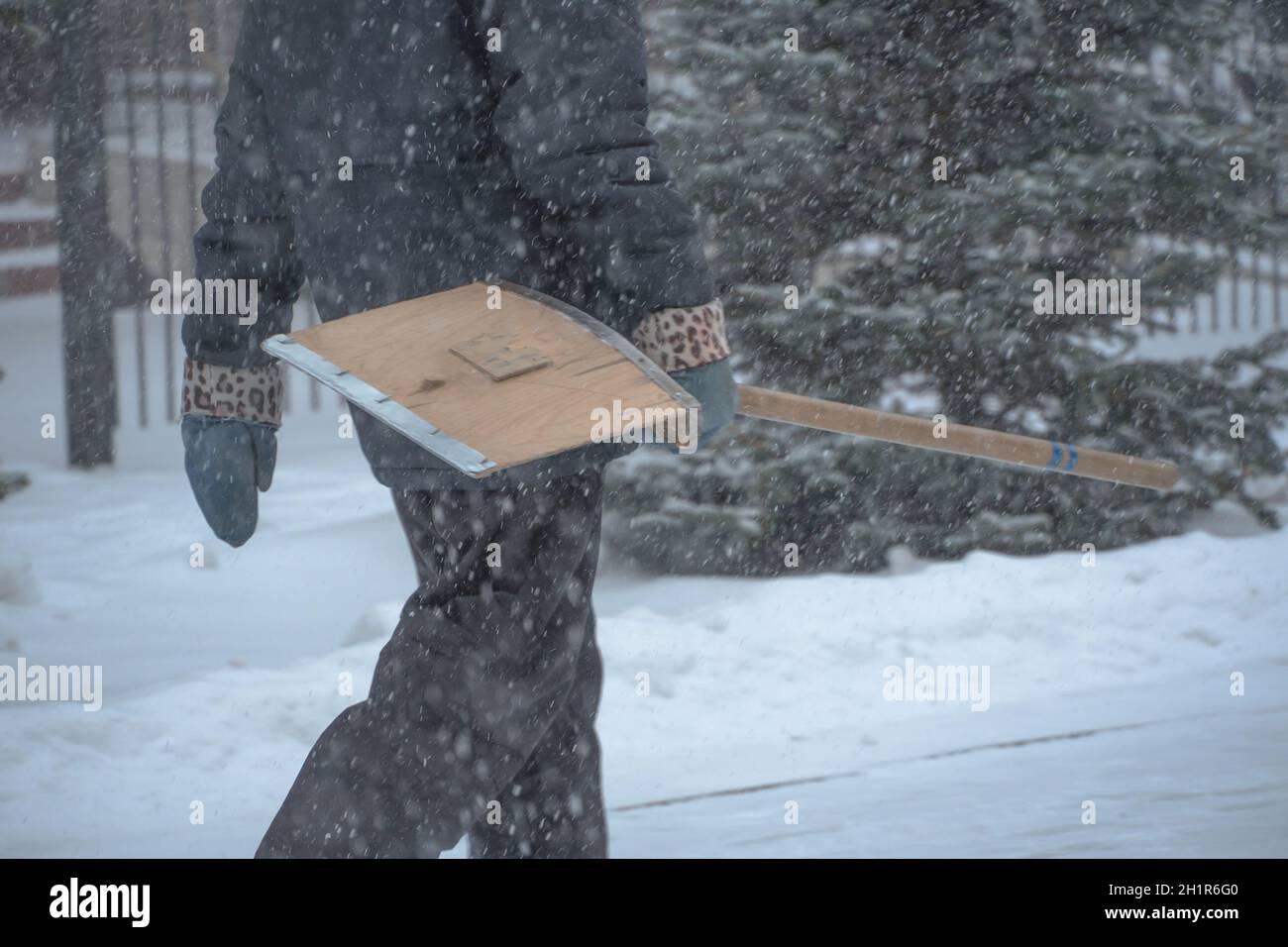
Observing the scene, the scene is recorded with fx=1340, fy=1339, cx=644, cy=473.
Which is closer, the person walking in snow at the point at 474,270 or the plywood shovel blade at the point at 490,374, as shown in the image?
the plywood shovel blade at the point at 490,374

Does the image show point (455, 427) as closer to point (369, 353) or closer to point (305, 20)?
point (369, 353)

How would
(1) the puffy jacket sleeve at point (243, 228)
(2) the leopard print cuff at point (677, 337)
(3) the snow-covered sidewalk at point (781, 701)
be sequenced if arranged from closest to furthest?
(2) the leopard print cuff at point (677, 337), (1) the puffy jacket sleeve at point (243, 228), (3) the snow-covered sidewalk at point (781, 701)

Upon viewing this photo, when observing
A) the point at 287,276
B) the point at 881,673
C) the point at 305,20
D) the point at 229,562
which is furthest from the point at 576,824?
the point at 229,562

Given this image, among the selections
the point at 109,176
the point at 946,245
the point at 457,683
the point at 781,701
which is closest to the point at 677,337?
the point at 457,683

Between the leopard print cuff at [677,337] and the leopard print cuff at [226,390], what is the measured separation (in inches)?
25.5

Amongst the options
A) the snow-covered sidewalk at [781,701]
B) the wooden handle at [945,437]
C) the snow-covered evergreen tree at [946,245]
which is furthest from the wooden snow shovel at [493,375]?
the snow-covered evergreen tree at [946,245]

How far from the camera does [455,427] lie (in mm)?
1715

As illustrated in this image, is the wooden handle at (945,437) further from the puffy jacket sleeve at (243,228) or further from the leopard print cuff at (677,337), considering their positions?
the puffy jacket sleeve at (243,228)

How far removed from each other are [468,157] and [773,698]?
192 centimetres

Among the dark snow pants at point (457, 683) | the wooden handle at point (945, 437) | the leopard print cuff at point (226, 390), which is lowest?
the dark snow pants at point (457, 683)

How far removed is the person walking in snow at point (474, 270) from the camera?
1815mm

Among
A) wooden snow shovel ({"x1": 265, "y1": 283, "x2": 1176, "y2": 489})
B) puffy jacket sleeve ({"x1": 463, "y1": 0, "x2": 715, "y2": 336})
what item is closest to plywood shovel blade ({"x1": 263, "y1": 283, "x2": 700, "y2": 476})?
wooden snow shovel ({"x1": 265, "y1": 283, "x2": 1176, "y2": 489})

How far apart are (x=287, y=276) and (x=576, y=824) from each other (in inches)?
39.2

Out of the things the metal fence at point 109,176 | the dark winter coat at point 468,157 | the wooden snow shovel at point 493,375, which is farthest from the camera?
the metal fence at point 109,176
